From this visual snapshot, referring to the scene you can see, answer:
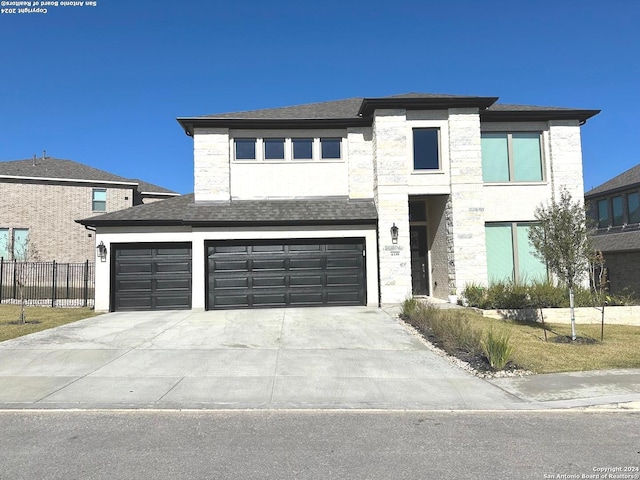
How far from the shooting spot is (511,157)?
1670cm

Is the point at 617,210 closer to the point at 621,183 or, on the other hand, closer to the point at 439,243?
the point at 621,183

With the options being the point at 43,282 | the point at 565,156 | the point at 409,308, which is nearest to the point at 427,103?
the point at 565,156

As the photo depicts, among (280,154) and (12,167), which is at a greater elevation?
(12,167)

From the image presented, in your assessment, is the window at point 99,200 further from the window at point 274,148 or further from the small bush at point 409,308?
the small bush at point 409,308

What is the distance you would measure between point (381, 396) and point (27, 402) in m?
5.13

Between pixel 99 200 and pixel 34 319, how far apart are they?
15.2 metres

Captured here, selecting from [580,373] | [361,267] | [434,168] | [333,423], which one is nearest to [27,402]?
[333,423]

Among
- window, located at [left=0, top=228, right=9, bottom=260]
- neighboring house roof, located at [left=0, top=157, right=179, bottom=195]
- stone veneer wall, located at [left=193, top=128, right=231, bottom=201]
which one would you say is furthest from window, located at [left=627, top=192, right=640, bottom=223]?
window, located at [left=0, top=228, right=9, bottom=260]

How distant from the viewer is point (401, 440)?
4867 millimetres

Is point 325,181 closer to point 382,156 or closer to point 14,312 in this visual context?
point 382,156

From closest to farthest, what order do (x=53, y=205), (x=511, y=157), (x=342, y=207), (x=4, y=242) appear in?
1. (x=342, y=207)
2. (x=511, y=157)
3. (x=4, y=242)
4. (x=53, y=205)

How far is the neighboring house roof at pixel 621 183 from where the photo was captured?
2289 centimetres

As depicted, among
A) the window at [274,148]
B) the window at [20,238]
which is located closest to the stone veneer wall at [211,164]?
the window at [274,148]

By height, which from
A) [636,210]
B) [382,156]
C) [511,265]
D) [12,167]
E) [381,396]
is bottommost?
[381,396]
